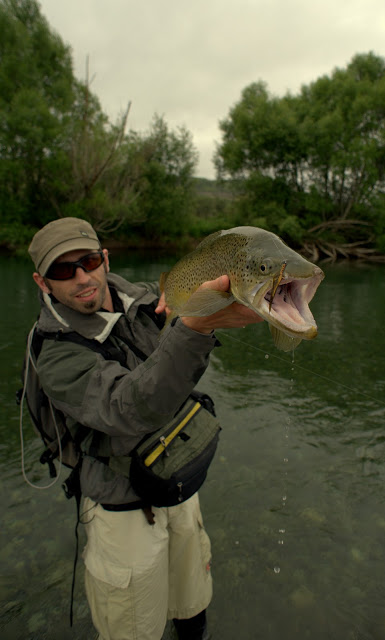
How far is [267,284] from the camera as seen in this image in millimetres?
1551

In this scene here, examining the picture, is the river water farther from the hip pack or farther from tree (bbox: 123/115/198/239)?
tree (bbox: 123/115/198/239)

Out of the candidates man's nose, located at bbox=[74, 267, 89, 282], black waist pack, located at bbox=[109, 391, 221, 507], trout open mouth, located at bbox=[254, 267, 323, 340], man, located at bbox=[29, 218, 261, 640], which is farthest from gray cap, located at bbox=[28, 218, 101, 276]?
trout open mouth, located at bbox=[254, 267, 323, 340]

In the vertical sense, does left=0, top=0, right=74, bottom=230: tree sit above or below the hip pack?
above

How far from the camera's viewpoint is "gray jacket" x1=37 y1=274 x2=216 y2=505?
1634mm

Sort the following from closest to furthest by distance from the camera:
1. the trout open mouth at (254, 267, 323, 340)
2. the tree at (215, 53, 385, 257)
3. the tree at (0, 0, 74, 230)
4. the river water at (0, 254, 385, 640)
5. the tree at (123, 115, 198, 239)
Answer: the trout open mouth at (254, 267, 323, 340), the river water at (0, 254, 385, 640), the tree at (0, 0, 74, 230), the tree at (215, 53, 385, 257), the tree at (123, 115, 198, 239)

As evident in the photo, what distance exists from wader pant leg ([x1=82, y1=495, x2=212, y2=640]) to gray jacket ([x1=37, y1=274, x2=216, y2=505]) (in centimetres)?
18

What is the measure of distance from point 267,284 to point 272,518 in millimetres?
2903

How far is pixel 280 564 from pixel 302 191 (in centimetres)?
3098

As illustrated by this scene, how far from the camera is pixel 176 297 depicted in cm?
232

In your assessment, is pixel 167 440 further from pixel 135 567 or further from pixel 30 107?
pixel 30 107

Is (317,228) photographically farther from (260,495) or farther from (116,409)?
(116,409)

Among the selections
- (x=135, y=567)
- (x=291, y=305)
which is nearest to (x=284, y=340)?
(x=291, y=305)

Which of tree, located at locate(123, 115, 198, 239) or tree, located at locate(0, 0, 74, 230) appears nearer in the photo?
tree, located at locate(0, 0, 74, 230)

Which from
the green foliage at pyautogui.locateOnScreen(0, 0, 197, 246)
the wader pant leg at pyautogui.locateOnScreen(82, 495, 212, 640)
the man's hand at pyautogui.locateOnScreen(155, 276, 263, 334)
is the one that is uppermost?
the green foliage at pyautogui.locateOnScreen(0, 0, 197, 246)
